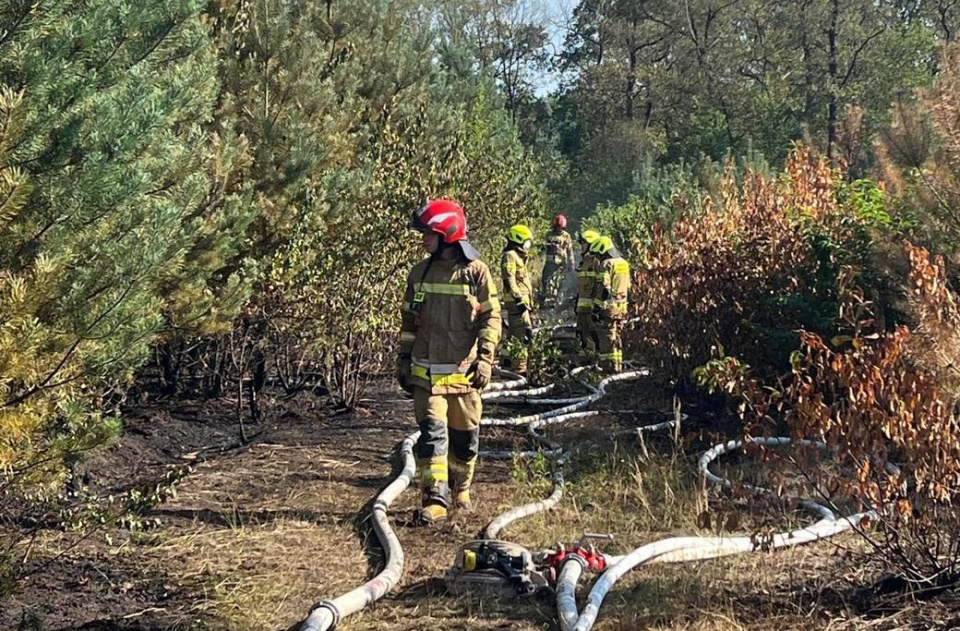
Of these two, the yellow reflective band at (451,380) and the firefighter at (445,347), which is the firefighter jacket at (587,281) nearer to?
the firefighter at (445,347)

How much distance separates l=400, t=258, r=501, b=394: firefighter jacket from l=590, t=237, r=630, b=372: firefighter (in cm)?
430

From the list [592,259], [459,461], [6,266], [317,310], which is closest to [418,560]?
[459,461]

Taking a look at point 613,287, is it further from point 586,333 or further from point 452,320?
point 452,320

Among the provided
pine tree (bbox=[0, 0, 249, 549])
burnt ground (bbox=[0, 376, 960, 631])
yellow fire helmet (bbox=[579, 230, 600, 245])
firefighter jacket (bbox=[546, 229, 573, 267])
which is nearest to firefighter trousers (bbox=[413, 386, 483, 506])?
burnt ground (bbox=[0, 376, 960, 631])

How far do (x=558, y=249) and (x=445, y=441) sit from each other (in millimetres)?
10090

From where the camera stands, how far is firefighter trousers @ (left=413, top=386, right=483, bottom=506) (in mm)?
5207

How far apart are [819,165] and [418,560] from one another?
5.00 metres

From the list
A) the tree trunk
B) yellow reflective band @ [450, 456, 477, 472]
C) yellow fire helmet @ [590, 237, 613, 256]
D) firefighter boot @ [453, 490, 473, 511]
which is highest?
the tree trunk

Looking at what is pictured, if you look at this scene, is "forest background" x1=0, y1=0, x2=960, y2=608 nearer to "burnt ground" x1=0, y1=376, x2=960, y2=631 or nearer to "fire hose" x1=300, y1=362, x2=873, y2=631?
"burnt ground" x1=0, y1=376, x2=960, y2=631

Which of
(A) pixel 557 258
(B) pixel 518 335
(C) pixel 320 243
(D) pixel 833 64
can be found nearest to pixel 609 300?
(B) pixel 518 335

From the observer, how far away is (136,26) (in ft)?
12.2

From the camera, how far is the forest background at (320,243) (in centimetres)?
332

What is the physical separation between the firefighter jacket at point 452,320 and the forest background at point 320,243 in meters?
1.34

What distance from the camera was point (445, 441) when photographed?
5266 millimetres
